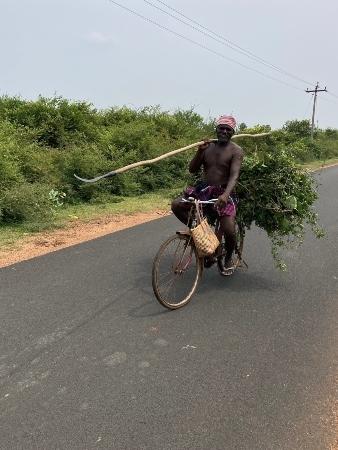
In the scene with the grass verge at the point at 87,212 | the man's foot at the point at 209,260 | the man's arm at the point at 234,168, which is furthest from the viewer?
the grass verge at the point at 87,212

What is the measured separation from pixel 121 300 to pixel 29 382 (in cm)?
176

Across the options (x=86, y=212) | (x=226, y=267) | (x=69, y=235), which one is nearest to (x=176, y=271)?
(x=226, y=267)

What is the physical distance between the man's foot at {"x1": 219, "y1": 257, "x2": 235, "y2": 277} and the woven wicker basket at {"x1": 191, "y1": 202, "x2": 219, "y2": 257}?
39.0 inches

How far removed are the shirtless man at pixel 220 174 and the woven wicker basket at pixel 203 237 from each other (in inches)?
9.0

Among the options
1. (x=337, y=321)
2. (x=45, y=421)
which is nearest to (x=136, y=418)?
(x=45, y=421)

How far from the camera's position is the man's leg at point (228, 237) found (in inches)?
213

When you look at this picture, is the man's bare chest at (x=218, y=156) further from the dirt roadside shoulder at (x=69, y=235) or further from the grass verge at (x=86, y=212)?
the dirt roadside shoulder at (x=69, y=235)

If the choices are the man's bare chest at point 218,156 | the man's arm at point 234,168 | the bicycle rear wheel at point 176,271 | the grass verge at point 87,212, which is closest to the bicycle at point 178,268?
the bicycle rear wheel at point 176,271

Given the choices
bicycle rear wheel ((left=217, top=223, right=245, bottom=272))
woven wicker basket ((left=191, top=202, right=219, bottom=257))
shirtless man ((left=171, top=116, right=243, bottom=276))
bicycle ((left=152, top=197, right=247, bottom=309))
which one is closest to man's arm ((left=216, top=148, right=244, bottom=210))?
shirtless man ((left=171, top=116, right=243, bottom=276))

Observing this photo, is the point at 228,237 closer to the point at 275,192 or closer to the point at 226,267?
the point at 226,267

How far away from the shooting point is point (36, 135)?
15.5 metres

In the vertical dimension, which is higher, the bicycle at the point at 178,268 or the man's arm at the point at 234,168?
the man's arm at the point at 234,168

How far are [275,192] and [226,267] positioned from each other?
113 centimetres

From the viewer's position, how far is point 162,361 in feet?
13.0
